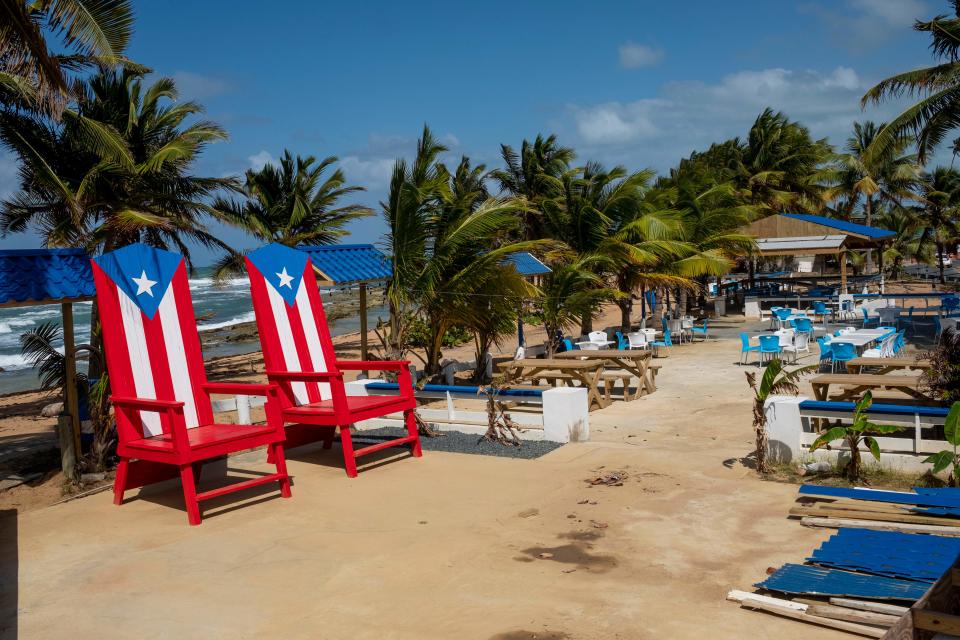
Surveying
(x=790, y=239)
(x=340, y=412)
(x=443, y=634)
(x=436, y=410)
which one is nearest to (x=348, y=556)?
(x=443, y=634)

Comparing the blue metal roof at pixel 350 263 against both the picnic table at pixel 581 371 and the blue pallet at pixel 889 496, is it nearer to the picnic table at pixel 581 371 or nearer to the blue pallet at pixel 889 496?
the picnic table at pixel 581 371

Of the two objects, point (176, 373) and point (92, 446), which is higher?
point (176, 373)

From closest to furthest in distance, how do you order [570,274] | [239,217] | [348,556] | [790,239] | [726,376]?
[348,556], [726,376], [570,274], [239,217], [790,239]

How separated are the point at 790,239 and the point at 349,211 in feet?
45.5

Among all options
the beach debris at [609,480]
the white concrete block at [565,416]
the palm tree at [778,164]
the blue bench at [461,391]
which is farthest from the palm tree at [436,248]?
the palm tree at [778,164]

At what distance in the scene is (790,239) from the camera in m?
25.3

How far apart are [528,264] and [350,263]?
5.51 metres

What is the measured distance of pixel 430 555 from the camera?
16.7 feet

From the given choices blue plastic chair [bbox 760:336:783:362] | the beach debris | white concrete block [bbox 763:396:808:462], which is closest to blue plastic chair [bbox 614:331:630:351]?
blue plastic chair [bbox 760:336:783:362]

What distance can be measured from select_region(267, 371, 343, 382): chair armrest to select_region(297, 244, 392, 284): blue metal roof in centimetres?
327

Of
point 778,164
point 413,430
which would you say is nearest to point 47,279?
point 413,430

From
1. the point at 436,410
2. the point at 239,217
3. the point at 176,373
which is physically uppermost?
the point at 239,217

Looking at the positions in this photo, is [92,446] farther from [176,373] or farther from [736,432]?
[736,432]

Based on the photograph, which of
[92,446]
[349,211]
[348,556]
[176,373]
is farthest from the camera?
[349,211]
